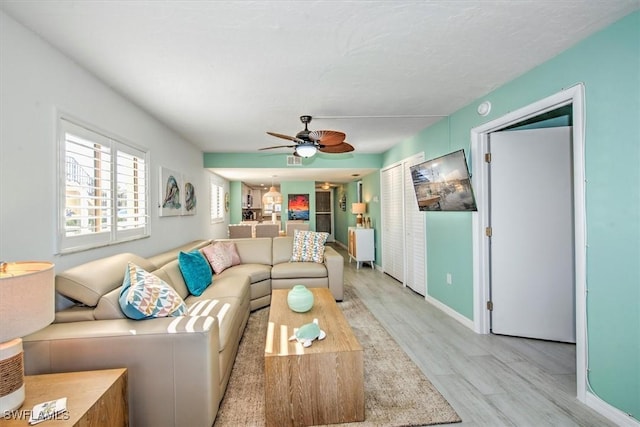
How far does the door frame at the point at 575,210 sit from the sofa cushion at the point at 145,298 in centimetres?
268

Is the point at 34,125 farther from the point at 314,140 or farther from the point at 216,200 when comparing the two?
the point at 216,200

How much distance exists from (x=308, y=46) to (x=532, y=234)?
2.72 meters

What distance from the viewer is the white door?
9.09 ft

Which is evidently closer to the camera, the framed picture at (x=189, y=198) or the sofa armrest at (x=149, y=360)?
the sofa armrest at (x=149, y=360)

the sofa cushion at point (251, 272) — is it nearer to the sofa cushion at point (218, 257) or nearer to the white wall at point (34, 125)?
the sofa cushion at point (218, 257)

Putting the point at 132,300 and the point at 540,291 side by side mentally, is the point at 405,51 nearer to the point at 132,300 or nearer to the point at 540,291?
the point at 132,300

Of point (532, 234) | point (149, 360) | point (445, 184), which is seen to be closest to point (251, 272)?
point (149, 360)

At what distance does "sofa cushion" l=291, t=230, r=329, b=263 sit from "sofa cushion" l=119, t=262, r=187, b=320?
2419 mm

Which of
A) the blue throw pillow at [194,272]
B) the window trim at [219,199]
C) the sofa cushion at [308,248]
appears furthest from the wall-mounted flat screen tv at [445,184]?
the window trim at [219,199]

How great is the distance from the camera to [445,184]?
3.22 meters

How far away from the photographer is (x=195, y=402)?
1589mm

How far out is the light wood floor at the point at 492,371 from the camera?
178 cm

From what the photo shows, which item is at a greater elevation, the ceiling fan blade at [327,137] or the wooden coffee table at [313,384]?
the ceiling fan blade at [327,137]

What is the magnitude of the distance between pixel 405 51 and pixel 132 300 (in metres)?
2.38
